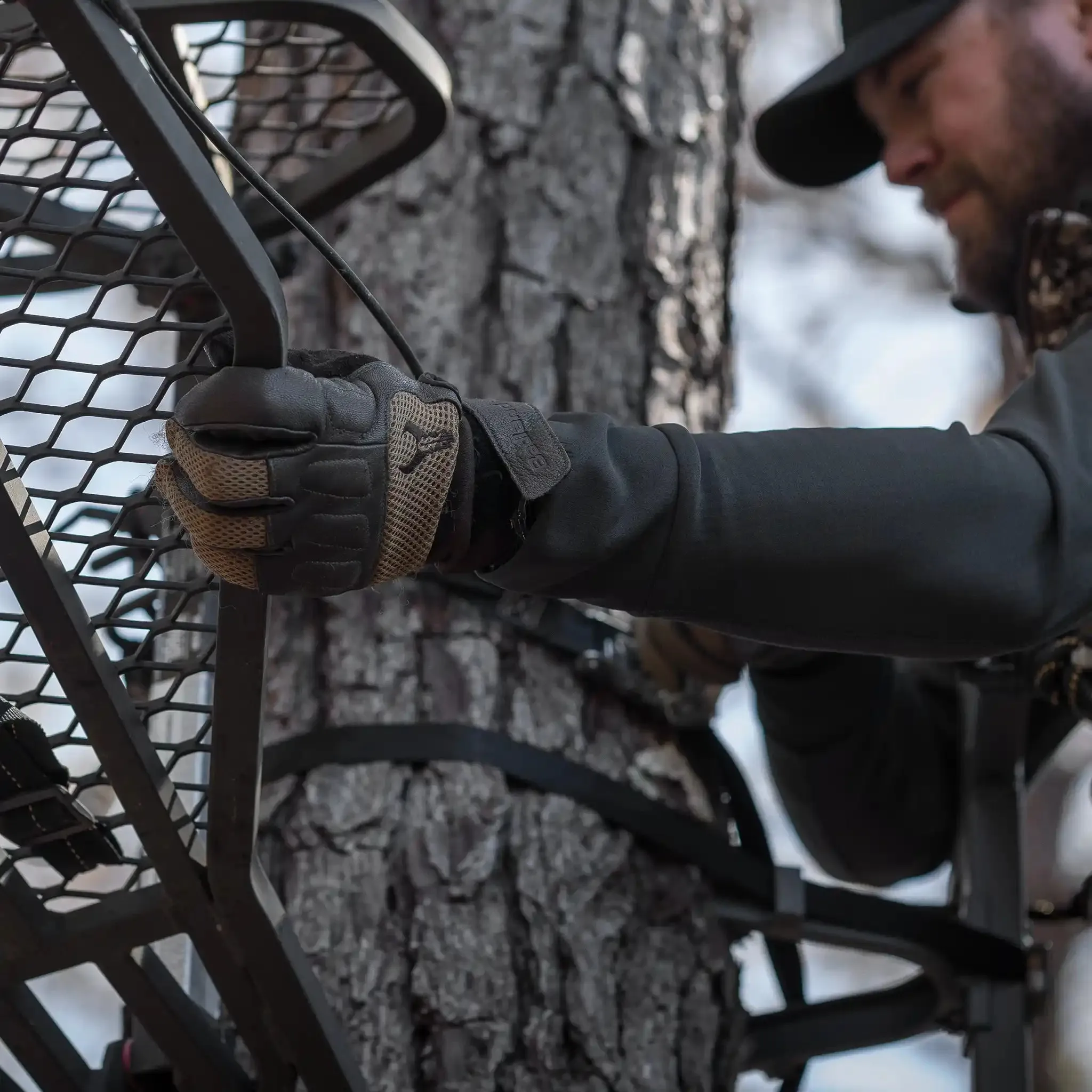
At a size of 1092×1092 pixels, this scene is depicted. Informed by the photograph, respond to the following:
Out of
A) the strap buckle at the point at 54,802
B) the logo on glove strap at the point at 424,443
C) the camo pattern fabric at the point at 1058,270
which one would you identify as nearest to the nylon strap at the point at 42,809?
the strap buckle at the point at 54,802

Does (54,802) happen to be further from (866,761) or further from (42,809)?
(866,761)

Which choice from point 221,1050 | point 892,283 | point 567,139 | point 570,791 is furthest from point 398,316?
point 892,283

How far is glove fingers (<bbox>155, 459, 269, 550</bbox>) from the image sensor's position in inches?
43.9

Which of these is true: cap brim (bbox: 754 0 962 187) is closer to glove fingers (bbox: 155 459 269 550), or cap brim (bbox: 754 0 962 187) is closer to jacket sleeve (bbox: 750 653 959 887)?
jacket sleeve (bbox: 750 653 959 887)

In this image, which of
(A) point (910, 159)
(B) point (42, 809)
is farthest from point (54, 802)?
(A) point (910, 159)

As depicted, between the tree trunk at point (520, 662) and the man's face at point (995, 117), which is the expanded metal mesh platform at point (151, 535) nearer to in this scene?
the tree trunk at point (520, 662)

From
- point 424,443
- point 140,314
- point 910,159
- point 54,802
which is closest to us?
point 424,443

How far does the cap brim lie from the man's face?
8cm

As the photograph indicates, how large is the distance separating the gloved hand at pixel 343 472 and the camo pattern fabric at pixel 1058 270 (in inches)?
47.6

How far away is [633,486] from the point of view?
4.11 ft

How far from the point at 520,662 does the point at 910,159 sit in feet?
3.07

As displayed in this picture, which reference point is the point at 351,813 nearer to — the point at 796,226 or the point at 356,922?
the point at 356,922

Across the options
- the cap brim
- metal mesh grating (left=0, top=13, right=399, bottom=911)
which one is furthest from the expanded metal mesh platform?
the cap brim

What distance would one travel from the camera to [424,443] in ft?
3.91
